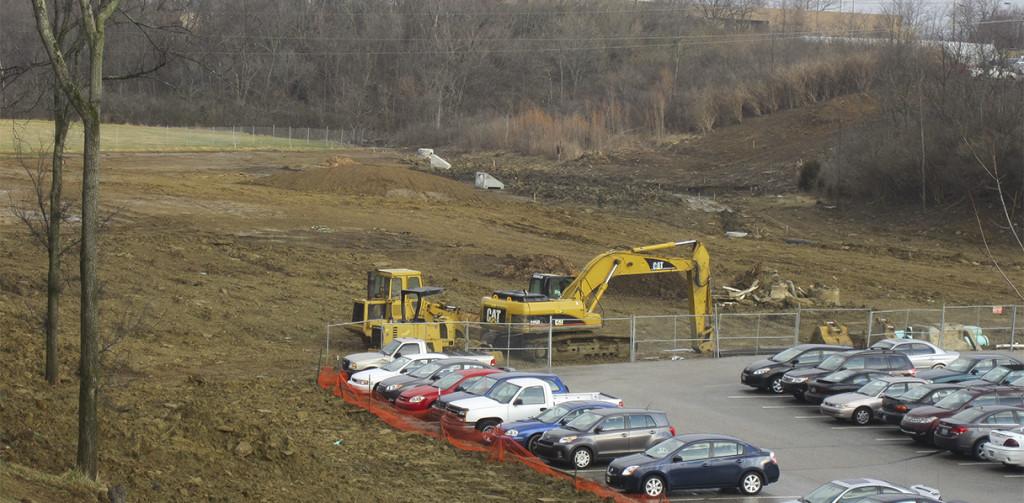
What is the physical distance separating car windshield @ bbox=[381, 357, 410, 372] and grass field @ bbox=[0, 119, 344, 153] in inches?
2209

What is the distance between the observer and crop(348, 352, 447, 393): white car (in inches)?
1108

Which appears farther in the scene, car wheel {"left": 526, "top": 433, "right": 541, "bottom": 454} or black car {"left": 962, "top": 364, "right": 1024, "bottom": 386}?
black car {"left": 962, "top": 364, "right": 1024, "bottom": 386}

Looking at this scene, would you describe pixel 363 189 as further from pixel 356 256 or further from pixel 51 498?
pixel 51 498

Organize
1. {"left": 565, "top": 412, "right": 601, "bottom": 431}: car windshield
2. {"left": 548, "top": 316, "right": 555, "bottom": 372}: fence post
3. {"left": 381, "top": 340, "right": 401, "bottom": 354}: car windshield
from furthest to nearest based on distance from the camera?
{"left": 548, "top": 316, "right": 555, "bottom": 372}: fence post < {"left": 381, "top": 340, "right": 401, "bottom": 354}: car windshield < {"left": 565, "top": 412, "right": 601, "bottom": 431}: car windshield

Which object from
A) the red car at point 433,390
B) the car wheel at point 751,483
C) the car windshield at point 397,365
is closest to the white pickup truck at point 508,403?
the red car at point 433,390

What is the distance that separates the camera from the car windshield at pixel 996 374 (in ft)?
94.6

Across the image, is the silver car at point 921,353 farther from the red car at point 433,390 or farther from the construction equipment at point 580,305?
the red car at point 433,390

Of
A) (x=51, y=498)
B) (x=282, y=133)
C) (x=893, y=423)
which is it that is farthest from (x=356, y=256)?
(x=282, y=133)

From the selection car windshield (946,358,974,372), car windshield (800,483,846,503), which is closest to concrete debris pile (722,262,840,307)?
car windshield (946,358,974,372)

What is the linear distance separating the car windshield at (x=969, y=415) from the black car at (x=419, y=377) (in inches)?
427

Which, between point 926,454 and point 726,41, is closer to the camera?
point 926,454

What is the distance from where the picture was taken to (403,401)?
25.9 meters

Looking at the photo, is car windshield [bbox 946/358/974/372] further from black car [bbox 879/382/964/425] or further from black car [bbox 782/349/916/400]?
black car [bbox 879/382/964/425]

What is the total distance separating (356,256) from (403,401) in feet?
74.3
